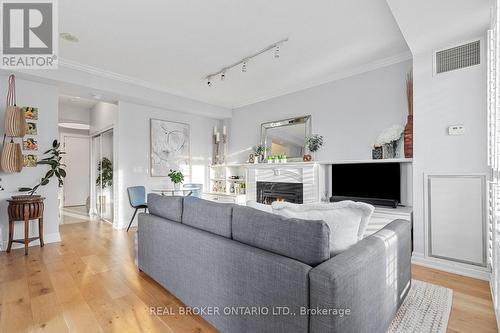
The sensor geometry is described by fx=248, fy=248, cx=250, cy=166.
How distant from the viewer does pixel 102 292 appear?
2.16m

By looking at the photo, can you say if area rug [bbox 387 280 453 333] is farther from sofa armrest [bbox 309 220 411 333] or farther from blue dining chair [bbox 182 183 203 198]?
blue dining chair [bbox 182 183 203 198]

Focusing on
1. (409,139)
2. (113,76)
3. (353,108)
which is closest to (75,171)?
(113,76)

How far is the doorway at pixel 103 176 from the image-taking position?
520 centimetres

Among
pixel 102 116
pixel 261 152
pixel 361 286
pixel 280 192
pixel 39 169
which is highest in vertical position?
pixel 102 116

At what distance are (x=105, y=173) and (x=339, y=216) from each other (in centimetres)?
536

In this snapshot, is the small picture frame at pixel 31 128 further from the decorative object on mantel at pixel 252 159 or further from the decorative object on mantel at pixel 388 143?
the decorative object on mantel at pixel 388 143

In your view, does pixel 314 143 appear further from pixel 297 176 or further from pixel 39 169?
pixel 39 169

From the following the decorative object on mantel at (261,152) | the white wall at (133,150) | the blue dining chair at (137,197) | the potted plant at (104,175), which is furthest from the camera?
the potted plant at (104,175)

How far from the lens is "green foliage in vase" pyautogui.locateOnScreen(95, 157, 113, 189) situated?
523cm

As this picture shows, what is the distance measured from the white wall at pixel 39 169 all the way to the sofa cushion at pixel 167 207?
2.39 metres

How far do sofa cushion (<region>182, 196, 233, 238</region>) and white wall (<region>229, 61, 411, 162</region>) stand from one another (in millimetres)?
2833

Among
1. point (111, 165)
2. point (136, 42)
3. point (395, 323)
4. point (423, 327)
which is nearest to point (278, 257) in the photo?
point (395, 323)

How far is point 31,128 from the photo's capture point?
11.7 feet

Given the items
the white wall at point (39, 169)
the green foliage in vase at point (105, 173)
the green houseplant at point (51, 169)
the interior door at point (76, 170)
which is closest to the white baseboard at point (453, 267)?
the green houseplant at point (51, 169)
